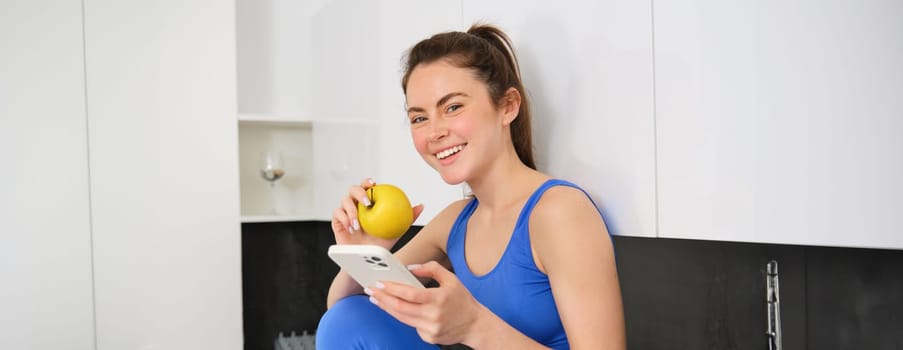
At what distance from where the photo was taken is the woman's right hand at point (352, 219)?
4.04ft

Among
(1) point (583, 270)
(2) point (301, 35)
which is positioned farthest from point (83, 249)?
(1) point (583, 270)

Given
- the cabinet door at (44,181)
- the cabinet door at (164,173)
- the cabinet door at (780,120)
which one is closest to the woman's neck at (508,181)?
the cabinet door at (780,120)

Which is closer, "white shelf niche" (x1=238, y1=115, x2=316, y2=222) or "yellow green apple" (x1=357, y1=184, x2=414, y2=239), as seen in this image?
"yellow green apple" (x1=357, y1=184, x2=414, y2=239)

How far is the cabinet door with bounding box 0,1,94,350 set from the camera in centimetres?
200

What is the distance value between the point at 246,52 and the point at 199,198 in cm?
61

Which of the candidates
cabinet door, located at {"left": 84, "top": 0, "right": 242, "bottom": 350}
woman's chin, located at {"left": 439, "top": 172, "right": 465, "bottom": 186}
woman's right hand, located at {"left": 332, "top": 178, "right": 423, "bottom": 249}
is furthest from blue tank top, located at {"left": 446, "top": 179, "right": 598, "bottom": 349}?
cabinet door, located at {"left": 84, "top": 0, "right": 242, "bottom": 350}

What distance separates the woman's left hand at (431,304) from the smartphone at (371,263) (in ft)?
0.04

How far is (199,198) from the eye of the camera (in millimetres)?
2195

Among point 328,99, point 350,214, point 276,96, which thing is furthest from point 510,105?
point 276,96

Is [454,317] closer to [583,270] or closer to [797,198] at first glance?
[583,270]

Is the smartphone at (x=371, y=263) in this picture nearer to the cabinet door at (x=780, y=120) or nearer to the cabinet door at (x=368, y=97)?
the cabinet door at (x=780, y=120)

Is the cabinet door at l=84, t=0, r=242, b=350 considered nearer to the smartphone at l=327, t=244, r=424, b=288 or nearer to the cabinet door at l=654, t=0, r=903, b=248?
the smartphone at l=327, t=244, r=424, b=288

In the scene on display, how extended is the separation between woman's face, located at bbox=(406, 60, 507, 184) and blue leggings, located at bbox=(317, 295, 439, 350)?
26 cm

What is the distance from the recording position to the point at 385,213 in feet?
3.97
